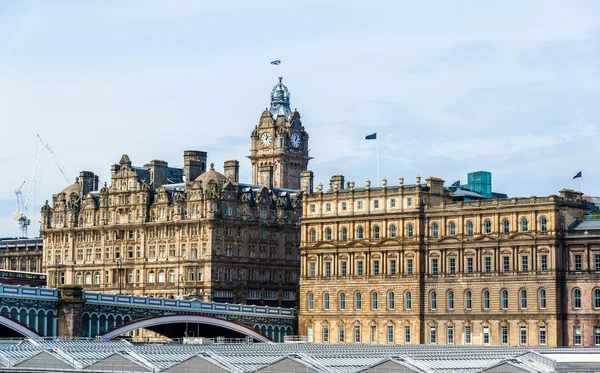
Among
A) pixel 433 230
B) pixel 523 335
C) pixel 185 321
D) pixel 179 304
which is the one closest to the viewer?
pixel 523 335

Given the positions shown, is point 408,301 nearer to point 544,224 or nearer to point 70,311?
point 544,224

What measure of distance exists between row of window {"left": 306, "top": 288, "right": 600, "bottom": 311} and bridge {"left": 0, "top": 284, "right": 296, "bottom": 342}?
23.6ft

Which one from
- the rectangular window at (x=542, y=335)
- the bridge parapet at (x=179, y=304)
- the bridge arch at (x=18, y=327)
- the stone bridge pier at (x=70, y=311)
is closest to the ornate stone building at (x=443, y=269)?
the rectangular window at (x=542, y=335)

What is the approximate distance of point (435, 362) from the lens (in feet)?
313

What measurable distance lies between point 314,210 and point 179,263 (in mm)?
25952

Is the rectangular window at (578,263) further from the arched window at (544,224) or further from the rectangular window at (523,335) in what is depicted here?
the rectangular window at (523,335)

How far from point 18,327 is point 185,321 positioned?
26.8 meters

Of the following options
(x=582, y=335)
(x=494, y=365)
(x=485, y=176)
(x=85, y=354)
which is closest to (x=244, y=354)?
(x=85, y=354)

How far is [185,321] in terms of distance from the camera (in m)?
164

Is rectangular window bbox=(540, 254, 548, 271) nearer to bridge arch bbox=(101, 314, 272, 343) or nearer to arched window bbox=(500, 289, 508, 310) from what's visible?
arched window bbox=(500, 289, 508, 310)

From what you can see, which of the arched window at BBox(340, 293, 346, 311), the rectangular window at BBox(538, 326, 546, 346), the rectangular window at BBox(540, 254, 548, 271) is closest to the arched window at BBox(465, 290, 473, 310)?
the rectangular window at BBox(538, 326, 546, 346)

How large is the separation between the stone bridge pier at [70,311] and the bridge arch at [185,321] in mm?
4048

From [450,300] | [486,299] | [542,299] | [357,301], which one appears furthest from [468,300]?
[357,301]

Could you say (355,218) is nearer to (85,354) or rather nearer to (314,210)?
(314,210)
